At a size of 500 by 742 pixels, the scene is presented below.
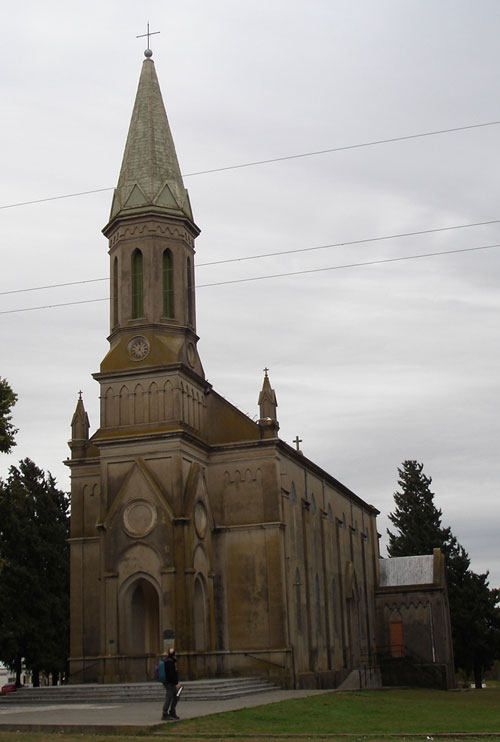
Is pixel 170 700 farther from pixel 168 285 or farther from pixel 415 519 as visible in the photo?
pixel 415 519

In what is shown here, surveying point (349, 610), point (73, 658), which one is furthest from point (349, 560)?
point (73, 658)

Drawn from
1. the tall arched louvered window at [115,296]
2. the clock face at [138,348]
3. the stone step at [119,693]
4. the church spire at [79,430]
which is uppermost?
the tall arched louvered window at [115,296]

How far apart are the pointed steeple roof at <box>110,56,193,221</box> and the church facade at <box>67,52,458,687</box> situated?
0.25ft

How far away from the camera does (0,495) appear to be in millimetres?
33500

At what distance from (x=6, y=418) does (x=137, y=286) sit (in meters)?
12.1

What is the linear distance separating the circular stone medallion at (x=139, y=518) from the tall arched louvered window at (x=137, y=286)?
367 inches

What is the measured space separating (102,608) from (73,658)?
4.74 m

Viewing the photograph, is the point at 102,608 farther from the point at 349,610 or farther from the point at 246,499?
the point at 349,610

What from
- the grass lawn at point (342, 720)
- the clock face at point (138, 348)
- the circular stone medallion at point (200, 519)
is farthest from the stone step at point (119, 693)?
the clock face at point (138, 348)

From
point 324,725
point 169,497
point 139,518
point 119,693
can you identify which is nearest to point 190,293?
point 169,497

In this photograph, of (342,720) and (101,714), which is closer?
(342,720)

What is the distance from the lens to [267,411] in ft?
146

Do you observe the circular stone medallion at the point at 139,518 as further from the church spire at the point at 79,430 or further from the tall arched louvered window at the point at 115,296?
the tall arched louvered window at the point at 115,296

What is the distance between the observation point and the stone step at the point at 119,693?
32031mm
